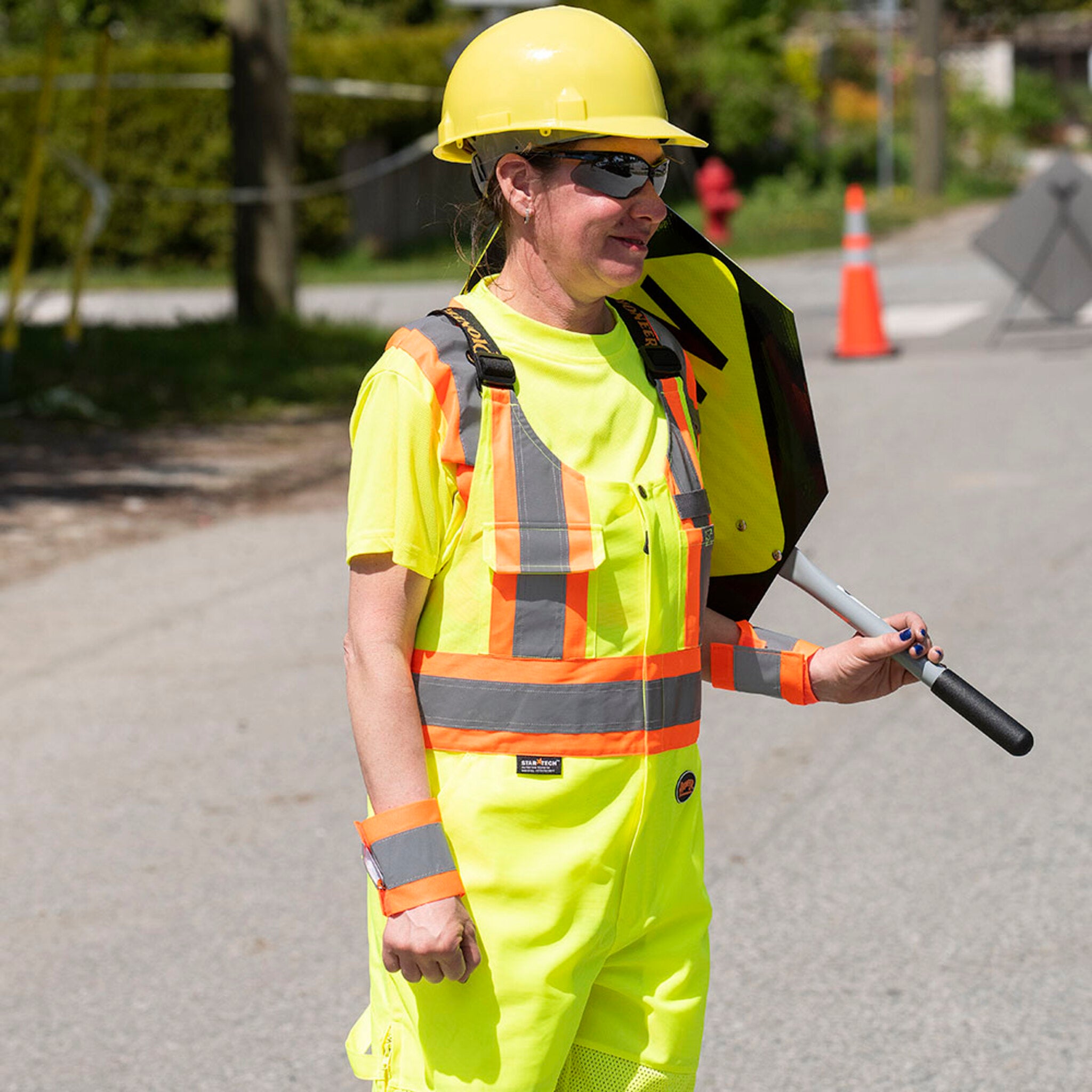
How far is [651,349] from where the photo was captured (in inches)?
88.3

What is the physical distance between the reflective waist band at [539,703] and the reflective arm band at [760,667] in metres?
0.33

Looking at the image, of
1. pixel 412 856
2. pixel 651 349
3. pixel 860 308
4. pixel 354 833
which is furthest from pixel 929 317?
pixel 412 856

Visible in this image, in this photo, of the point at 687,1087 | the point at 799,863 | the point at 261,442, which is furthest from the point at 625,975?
the point at 261,442

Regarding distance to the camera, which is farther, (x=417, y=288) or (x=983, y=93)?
(x=983, y=93)

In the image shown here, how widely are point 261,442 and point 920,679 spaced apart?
822cm

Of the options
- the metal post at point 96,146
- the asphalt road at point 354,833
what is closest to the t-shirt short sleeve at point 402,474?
the asphalt road at point 354,833

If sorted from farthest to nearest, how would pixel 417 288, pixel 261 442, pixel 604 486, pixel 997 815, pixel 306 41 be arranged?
pixel 306 41 → pixel 417 288 → pixel 261 442 → pixel 997 815 → pixel 604 486

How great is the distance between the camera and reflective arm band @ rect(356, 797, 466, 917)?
2.04 m

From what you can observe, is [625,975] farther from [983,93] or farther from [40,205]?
[983,93]

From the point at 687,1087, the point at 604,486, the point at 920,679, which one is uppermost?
the point at 604,486

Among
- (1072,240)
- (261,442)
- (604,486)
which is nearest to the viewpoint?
(604,486)

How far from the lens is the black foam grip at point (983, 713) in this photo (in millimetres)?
2285

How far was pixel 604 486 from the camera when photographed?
2.10m

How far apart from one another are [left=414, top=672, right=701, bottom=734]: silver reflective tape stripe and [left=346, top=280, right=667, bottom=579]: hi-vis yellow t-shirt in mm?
144
